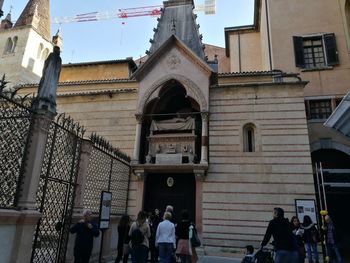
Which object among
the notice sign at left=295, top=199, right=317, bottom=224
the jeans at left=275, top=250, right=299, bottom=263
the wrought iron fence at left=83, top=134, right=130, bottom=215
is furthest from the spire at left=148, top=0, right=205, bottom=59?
the jeans at left=275, top=250, right=299, bottom=263

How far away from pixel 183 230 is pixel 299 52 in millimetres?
17494

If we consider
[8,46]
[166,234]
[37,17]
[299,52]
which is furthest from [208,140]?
[37,17]

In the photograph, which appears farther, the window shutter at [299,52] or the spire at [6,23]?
the spire at [6,23]

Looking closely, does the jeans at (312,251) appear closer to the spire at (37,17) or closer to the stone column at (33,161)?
the stone column at (33,161)

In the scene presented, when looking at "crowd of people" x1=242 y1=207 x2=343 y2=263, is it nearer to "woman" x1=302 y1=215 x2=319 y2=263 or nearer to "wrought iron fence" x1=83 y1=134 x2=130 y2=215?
"woman" x1=302 y1=215 x2=319 y2=263

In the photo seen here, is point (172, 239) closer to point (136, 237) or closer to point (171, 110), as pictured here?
point (136, 237)

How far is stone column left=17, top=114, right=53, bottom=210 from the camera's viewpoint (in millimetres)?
6545

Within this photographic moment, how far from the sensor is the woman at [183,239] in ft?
28.1

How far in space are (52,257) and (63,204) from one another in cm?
153

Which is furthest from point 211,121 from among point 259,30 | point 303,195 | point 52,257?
point 259,30

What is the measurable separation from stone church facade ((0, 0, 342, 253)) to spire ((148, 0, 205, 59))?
1.99 ft

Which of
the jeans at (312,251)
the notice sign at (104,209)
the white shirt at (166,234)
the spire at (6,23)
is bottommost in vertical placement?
the jeans at (312,251)

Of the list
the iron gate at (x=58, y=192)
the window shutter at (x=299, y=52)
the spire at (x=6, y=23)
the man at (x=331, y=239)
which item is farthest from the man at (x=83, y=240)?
the spire at (x=6, y=23)

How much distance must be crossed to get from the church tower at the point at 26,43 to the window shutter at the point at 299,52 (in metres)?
33.1
